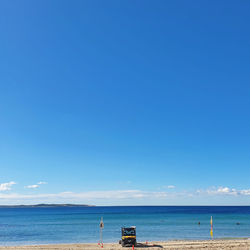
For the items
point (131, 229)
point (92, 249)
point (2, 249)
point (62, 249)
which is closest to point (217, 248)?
point (131, 229)

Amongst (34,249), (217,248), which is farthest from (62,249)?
(217,248)

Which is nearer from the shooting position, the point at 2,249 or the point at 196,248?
the point at 196,248

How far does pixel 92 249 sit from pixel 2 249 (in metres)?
11.9

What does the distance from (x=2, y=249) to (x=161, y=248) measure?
67.1 ft

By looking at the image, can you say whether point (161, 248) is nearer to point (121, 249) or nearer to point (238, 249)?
point (121, 249)

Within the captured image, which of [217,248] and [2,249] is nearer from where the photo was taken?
[217,248]

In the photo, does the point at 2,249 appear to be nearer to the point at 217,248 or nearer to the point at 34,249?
the point at 34,249

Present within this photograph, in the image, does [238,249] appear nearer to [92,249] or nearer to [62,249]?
[92,249]

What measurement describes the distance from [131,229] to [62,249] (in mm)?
9055

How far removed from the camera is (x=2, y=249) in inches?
1372

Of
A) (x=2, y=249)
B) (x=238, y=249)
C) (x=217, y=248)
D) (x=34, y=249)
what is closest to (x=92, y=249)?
(x=34, y=249)

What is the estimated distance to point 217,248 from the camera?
106ft

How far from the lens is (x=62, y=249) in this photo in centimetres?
3384

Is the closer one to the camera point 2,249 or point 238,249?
point 238,249
